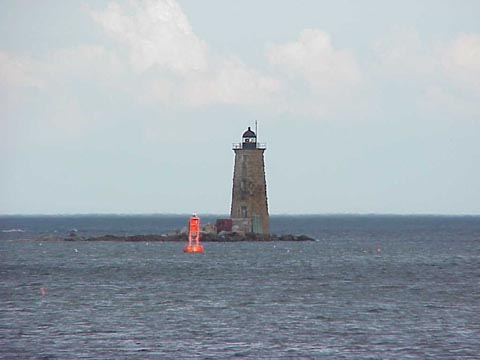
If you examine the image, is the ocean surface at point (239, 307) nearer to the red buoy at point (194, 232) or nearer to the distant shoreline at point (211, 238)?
the red buoy at point (194, 232)

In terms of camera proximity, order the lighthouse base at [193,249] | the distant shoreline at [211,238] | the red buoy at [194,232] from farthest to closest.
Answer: the distant shoreline at [211,238] → the lighthouse base at [193,249] → the red buoy at [194,232]

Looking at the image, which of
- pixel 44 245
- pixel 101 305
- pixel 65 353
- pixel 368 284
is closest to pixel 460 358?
pixel 65 353

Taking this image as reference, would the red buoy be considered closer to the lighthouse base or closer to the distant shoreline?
the lighthouse base

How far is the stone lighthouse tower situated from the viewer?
94.1 meters

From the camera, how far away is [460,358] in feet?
113

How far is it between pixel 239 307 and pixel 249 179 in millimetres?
46349

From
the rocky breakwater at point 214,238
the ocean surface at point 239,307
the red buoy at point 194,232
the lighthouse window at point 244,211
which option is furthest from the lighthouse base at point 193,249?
the rocky breakwater at point 214,238

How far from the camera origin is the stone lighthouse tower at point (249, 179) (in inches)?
3706

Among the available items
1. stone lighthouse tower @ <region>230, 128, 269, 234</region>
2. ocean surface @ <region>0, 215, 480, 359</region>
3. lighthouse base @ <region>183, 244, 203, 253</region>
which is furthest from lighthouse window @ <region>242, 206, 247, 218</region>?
ocean surface @ <region>0, 215, 480, 359</region>

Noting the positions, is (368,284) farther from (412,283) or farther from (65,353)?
(65,353)

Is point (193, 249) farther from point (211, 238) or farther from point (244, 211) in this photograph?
point (211, 238)

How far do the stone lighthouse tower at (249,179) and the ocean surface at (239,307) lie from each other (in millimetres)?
7421

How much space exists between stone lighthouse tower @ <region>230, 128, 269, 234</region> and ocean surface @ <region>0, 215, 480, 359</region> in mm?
7421

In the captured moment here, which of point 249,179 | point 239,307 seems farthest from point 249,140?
point 239,307
